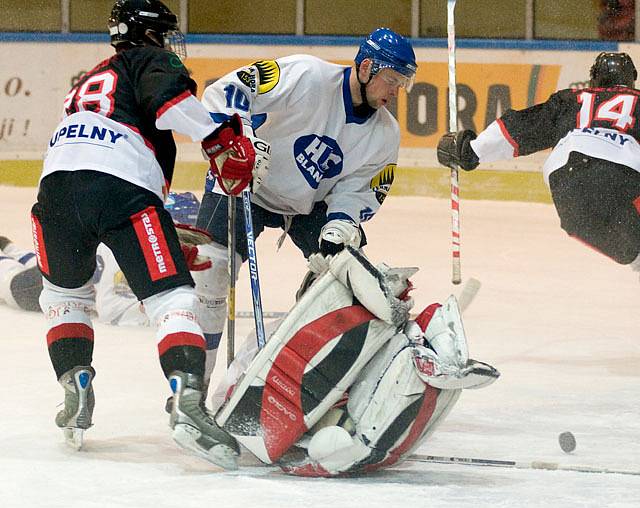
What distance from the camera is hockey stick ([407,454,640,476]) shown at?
2.59 metres

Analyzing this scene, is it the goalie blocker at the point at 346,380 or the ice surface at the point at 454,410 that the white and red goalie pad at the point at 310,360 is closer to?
the goalie blocker at the point at 346,380

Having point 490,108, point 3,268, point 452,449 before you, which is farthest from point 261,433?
point 490,108

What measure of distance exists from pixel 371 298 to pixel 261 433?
35cm

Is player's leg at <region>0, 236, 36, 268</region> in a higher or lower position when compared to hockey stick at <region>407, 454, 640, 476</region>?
lower

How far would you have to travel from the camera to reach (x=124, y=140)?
105 inches

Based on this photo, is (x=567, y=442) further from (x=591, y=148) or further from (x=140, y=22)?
(x=591, y=148)

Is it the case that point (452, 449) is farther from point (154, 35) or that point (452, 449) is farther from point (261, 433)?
point (154, 35)

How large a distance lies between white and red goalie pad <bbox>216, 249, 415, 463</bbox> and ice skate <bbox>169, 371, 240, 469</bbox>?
0.07 m

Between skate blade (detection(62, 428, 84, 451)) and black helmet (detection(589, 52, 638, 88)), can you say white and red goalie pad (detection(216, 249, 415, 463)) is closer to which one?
skate blade (detection(62, 428, 84, 451))

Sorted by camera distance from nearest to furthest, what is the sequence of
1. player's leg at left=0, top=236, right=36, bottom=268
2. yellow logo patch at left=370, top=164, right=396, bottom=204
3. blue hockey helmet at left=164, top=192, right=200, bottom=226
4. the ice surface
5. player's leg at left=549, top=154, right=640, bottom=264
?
the ice surface
yellow logo patch at left=370, top=164, right=396, bottom=204
player's leg at left=549, top=154, right=640, bottom=264
blue hockey helmet at left=164, top=192, right=200, bottom=226
player's leg at left=0, top=236, right=36, bottom=268

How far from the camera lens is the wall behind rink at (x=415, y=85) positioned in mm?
7273

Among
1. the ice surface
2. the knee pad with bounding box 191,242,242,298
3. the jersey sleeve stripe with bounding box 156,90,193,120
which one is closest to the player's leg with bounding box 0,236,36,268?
the ice surface

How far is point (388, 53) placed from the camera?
9.87ft

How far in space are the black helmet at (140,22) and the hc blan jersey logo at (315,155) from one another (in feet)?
1.75
